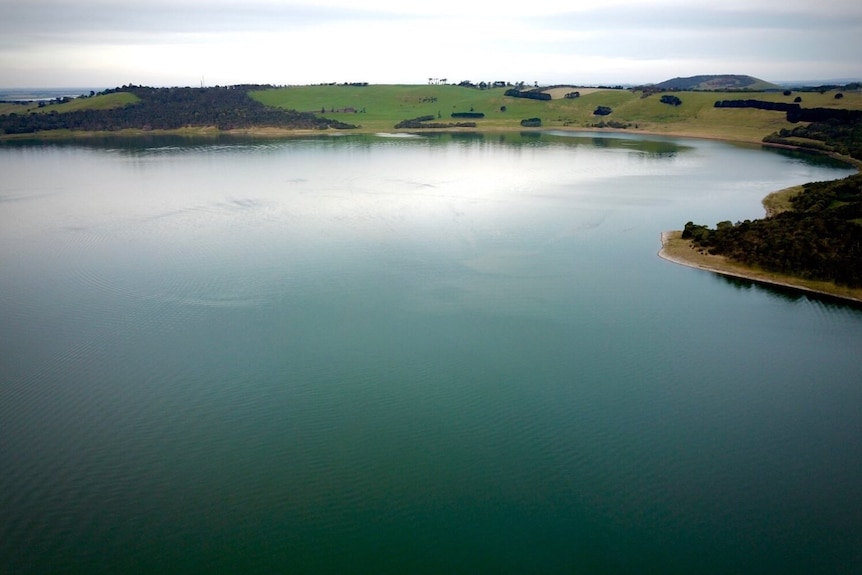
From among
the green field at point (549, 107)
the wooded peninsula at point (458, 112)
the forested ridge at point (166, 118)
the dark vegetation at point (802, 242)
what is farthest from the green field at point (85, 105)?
the dark vegetation at point (802, 242)

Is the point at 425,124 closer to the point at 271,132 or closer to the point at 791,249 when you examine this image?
the point at 271,132

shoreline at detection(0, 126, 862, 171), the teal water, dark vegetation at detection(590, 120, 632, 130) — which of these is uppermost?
dark vegetation at detection(590, 120, 632, 130)

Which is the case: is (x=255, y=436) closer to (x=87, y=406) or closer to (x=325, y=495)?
(x=325, y=495)

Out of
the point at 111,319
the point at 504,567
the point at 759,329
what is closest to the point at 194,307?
the point at 111,319

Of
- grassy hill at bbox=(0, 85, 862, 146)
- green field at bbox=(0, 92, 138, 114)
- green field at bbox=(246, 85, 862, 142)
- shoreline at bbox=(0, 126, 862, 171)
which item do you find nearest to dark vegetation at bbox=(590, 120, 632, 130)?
grassy hill at bbox=(0, 85, 862, 146)

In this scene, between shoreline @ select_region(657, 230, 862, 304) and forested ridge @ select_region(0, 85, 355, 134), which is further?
forested ridge @ select_region(0, 85, 355, 134)

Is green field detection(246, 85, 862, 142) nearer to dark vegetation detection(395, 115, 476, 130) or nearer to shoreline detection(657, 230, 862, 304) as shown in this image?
dark vegetation detection(395, 115, 476, 130)

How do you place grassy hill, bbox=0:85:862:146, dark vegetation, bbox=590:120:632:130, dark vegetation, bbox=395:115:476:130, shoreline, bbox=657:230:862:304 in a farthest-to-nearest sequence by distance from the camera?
1. dark vegetation, bbox=395:115:476:130
2. dark vegetation, bbox=590:120:632:130
3. grassy hill, bbox=0:85:862:146
4. shoreline, bbox=657:230:862:304
